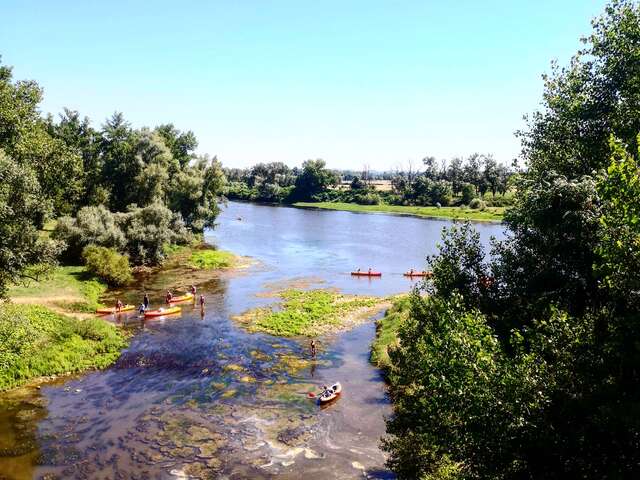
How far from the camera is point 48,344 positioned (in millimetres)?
37188

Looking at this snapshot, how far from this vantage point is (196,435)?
2816 cm

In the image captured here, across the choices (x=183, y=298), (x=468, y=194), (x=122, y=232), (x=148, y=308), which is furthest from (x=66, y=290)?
(x=468, y=194)

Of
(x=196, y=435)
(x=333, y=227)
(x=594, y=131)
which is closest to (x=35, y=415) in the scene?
(x=196, y=435)

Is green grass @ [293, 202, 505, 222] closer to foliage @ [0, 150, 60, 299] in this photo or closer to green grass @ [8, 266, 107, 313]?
green grass @ [8, 266, 107, 313]

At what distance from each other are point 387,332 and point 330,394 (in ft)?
45.4

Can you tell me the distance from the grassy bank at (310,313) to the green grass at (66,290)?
16.5 m

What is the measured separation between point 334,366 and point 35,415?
818 inches

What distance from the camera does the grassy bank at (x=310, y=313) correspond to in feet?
156

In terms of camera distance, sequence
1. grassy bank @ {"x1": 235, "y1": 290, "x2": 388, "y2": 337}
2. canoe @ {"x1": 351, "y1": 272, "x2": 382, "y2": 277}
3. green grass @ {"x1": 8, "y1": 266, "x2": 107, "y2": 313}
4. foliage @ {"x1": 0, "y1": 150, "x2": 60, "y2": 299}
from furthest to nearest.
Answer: canoe @ {"x1": 351, "y1": 272, "x2": 382, "y2": 277}
green grass @ {"x1": 8, "y1": 266, "x2": 107, "y2": 313}
grassy bank @ {"x1": 235, "y1": 290, "x2": 388, "y2": 337}
foliage @ {"x1": 0, "y1": 150, "x2": 60, "y2": 299}

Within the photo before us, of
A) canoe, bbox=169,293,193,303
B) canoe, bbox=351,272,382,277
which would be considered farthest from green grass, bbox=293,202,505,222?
canoe, bbox=169,293,193,303

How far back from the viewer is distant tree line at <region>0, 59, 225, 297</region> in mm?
29672

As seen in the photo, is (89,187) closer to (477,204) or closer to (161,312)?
(161,312)

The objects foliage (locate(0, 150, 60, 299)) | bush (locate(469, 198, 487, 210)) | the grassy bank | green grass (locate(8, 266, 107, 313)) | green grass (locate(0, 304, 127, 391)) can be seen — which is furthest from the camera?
bush (locate(469, 198, 487, 210))

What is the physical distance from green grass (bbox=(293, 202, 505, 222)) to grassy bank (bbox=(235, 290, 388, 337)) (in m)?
88.0
